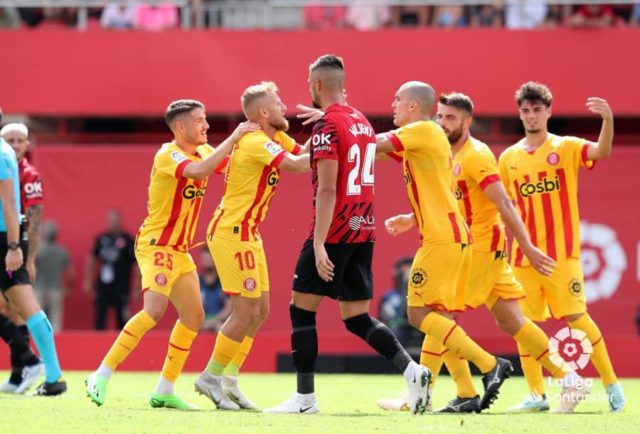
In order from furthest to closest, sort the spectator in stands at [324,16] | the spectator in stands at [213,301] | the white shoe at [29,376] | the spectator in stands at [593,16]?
the spectator in stands at [324,16] < the spectator in stands at [593,16] < the spectator in stands at [213,301] < the white shoe at [29,376]

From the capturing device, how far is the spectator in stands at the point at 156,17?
19.7 metres

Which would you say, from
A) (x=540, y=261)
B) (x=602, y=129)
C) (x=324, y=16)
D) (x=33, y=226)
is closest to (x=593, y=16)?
(x=324, y=16)

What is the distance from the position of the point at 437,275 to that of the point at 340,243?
0.75 metres

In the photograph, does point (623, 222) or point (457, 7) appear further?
point (457, 7)

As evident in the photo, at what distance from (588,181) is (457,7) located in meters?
3.20

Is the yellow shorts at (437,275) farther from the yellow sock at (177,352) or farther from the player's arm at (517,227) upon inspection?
the yellow sock at (177,352)

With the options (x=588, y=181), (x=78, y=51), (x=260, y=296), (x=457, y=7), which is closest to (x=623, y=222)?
(x=588, y=181)

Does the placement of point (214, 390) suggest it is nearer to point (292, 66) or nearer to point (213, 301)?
point (213, 301)

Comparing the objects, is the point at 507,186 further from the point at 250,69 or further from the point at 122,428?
the point at 250,69

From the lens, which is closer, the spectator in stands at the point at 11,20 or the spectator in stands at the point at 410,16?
the spectator in stands at the point at 410,16

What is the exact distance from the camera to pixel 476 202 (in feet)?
33.2

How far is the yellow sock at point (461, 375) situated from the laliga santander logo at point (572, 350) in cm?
72

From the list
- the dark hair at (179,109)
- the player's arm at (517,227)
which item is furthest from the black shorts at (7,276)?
the player's arm at (517,227)

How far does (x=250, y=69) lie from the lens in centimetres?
1922
